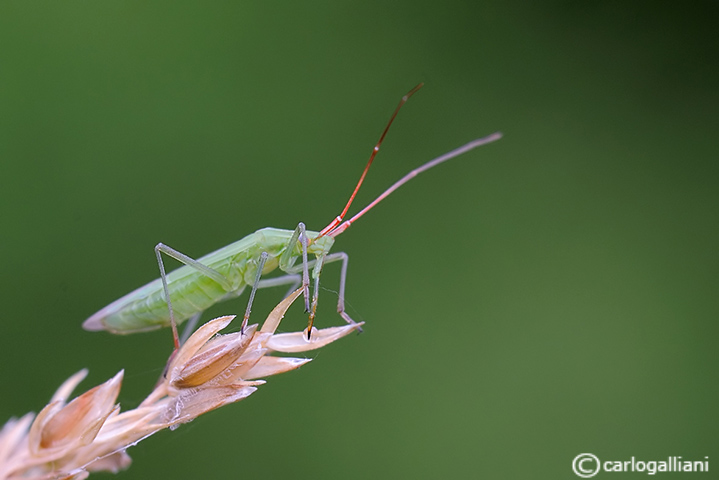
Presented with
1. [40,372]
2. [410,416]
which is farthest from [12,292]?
[410,416]

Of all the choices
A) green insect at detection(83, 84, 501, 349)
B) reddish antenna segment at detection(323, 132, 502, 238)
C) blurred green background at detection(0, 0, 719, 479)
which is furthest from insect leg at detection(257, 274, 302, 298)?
blurred green background at detection(0, 0, 719, 479)

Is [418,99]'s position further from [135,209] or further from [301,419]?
[301,419]

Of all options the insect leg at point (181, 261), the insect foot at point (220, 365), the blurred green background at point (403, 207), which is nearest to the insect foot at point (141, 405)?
the insect foot at point (220, 365)

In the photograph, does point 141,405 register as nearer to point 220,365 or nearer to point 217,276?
point 220,365

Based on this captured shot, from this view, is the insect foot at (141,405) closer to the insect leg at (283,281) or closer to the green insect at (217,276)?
the green insect at (217,276)

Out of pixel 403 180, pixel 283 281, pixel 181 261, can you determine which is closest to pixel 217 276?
pixel 181 261

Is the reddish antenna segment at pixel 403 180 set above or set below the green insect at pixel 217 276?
above

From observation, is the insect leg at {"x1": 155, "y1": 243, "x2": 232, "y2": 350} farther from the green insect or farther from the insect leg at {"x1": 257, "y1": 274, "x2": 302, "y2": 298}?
the insect leg at {"x1": 257, "y1": 274, "x2": 302, "y2": 298}
